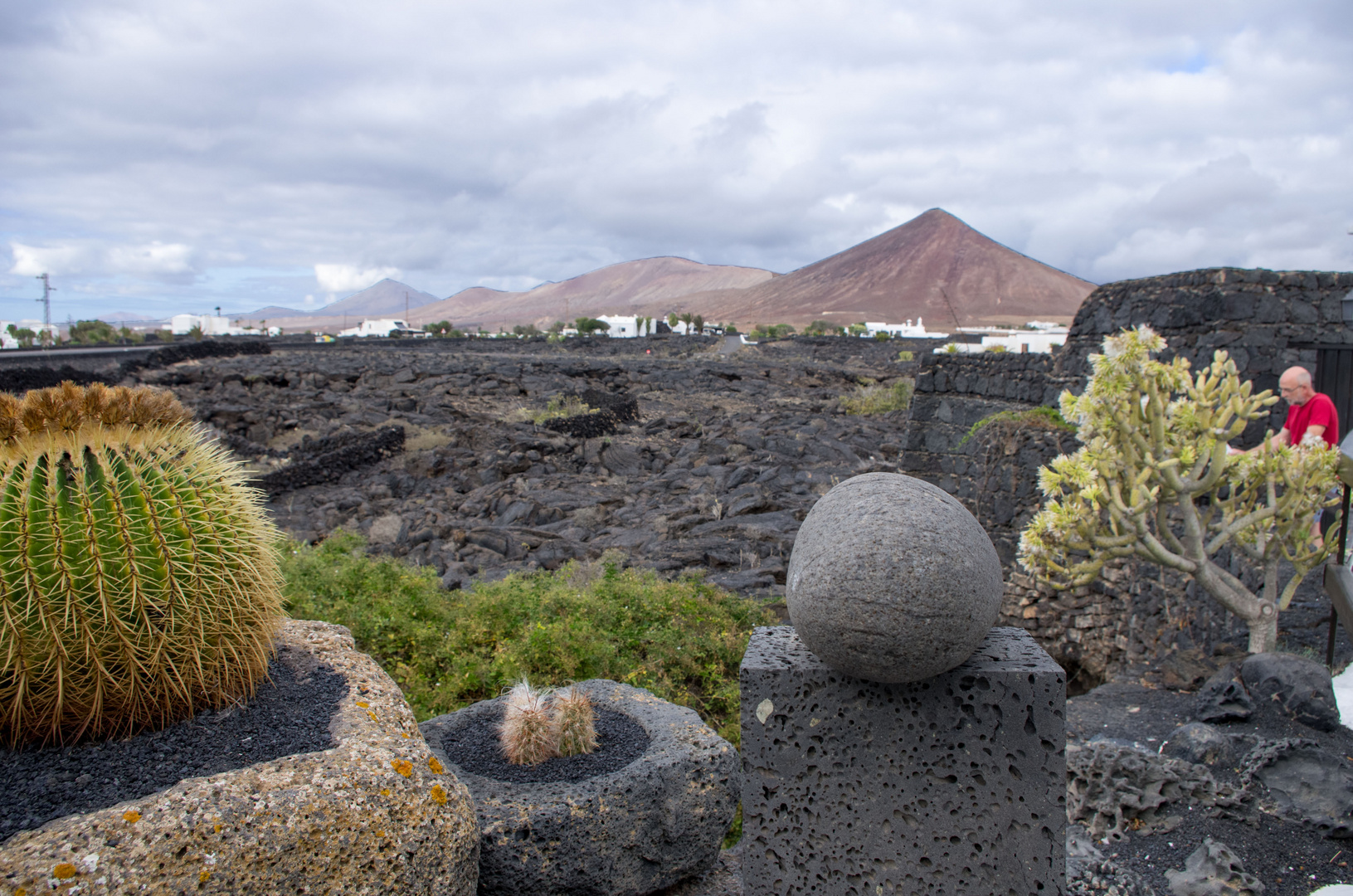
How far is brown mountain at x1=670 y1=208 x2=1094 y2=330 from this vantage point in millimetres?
130125

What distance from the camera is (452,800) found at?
2.71m

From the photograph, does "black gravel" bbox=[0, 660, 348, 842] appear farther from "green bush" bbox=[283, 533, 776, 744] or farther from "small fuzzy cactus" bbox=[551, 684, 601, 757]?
"green bush" bbox=[283, 533, 776, 744]

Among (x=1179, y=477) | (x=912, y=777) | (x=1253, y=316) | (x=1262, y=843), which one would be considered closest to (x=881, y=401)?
(x=1253, y=316)

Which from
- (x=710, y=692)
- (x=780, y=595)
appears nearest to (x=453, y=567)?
(x=780, y=595)

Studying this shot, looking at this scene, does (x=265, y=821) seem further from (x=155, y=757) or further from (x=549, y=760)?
(x=549, y=760)

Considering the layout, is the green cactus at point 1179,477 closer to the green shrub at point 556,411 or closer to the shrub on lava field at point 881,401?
the green shrub at point 556,411

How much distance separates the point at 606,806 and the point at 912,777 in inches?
49.4

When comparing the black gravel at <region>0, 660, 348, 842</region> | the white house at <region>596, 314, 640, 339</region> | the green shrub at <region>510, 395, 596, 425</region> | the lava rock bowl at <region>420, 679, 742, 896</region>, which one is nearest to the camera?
the black gravel at <region>0, 660, 348, 842</region>

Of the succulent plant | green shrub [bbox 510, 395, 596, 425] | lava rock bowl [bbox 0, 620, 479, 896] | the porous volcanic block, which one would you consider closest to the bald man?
the porous volcanic block

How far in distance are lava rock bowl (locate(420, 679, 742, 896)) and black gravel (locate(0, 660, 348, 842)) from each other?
69 centimetres

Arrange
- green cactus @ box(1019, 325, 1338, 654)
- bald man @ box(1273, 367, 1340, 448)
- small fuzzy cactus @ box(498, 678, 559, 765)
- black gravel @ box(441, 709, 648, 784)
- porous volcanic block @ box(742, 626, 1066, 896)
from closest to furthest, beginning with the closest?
porous volcanic block @ box(742, 626, 1066, 896)
black gravel @ box(441, 709, 648, 784)
small fuzzy cactus @ box(498, 678, 559, 765)
green cactus @ box(1019, 325, 1338, 654)
bald man @ box(1273, 367, 1340, 448)

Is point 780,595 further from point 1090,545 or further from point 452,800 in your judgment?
point 452,800

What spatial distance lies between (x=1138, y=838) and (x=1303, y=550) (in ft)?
10.4

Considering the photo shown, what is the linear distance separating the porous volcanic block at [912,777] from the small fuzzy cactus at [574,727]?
3.42 feet
